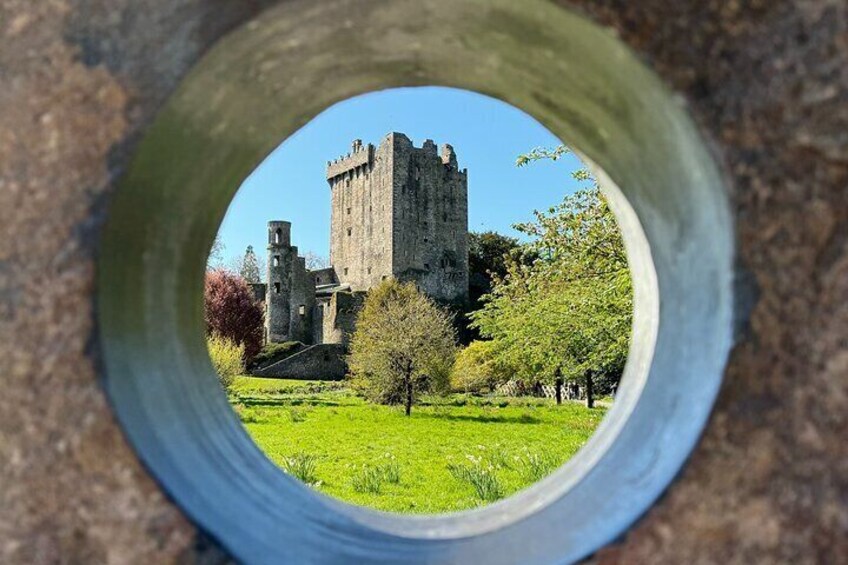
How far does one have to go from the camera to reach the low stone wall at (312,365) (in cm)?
3928

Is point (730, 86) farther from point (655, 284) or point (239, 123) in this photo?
point (239, 123)

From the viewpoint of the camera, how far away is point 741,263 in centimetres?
129

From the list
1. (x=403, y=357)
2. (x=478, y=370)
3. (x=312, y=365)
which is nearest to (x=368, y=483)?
(x=403, y=357)

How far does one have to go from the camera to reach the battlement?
166 ft

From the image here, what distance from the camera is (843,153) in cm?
129

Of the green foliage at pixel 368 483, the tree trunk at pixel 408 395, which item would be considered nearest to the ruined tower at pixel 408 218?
the tree trunk at pixel 408 395

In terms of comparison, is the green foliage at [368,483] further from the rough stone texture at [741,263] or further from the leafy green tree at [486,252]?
the leafy green tree at [486,252]

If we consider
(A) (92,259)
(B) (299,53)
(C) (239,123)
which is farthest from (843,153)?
(A) (92,259)

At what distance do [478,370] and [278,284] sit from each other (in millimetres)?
21365

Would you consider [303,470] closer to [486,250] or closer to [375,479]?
[375,479]

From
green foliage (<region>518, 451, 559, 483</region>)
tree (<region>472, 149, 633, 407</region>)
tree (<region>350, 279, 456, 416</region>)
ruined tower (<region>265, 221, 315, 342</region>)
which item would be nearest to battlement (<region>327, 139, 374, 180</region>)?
ruined tower (<region>265, 221, 315, 342</region>)

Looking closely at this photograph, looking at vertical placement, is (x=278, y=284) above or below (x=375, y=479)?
above

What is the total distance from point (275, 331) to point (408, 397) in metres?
28.6

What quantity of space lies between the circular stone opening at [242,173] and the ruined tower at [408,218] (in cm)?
4673
